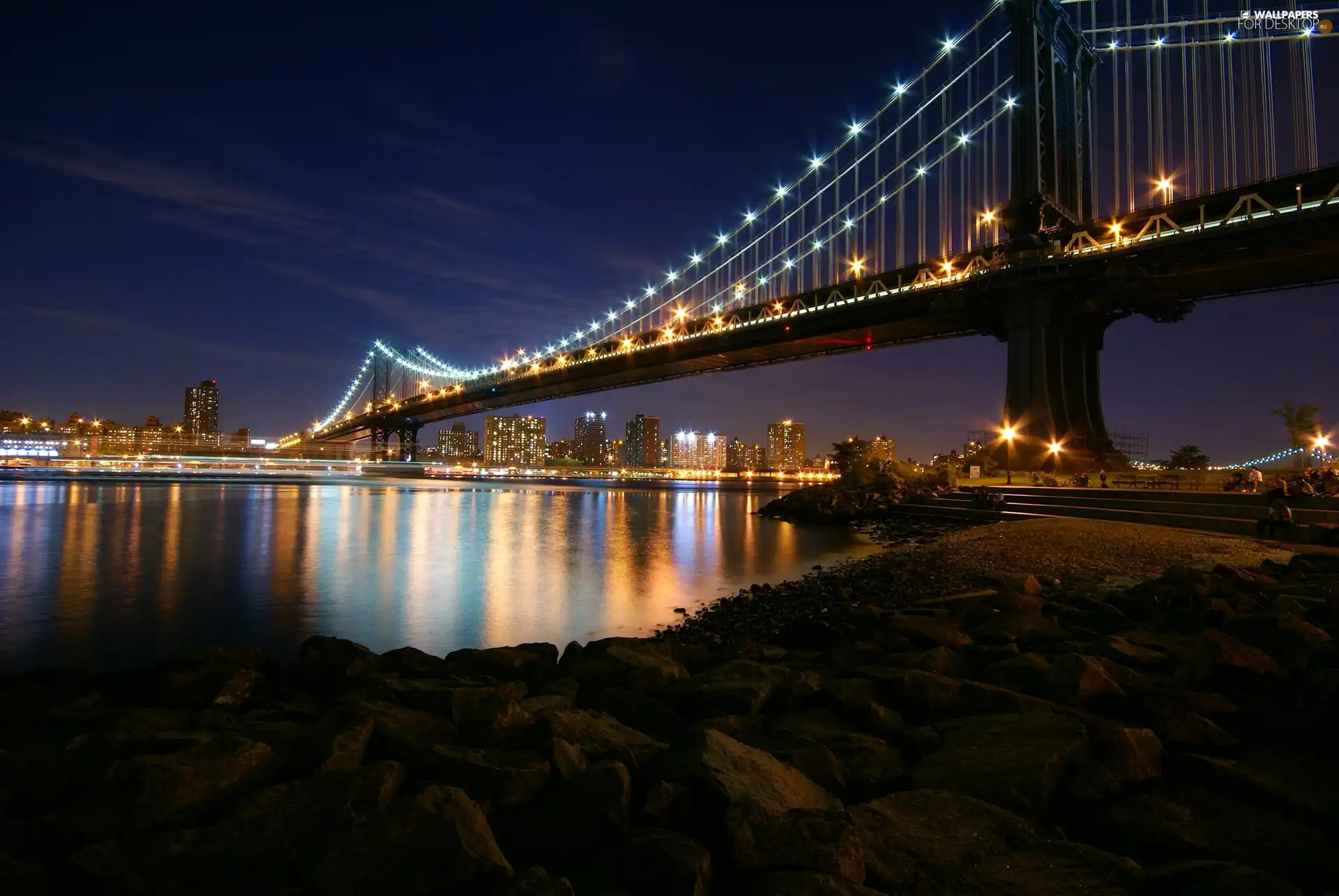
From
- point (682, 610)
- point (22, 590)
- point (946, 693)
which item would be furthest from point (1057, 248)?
point (22, 590)

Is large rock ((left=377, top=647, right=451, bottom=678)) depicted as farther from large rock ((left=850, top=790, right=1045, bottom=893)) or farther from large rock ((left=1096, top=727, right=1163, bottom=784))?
large rock ((left=1096, top=727, right=1163, bottom=784))

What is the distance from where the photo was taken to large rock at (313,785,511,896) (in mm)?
2059

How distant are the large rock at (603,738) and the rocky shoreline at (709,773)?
18mm

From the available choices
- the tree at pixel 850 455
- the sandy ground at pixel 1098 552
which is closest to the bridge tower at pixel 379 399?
the tree at pixel 850 455

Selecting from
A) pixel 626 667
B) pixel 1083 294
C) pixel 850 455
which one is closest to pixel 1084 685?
pixel 626 667

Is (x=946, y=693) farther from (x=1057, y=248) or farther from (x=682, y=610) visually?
(x=1057, y=248)

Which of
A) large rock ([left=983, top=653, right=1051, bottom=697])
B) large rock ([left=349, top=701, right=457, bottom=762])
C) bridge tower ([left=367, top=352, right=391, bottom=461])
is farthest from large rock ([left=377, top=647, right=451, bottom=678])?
bridge tower ([left=367, top=352, right=391, bottom=461])

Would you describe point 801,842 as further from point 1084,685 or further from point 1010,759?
point 1084,685

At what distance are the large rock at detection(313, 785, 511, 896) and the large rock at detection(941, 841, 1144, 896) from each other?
4.54 feet

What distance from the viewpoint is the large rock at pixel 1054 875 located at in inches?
76.4

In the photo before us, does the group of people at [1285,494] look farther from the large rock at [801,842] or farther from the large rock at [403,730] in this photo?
the large rock at [403,730]

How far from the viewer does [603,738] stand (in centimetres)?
307

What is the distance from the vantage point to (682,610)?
8883 mm

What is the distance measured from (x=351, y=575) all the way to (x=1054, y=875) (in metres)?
11.7
